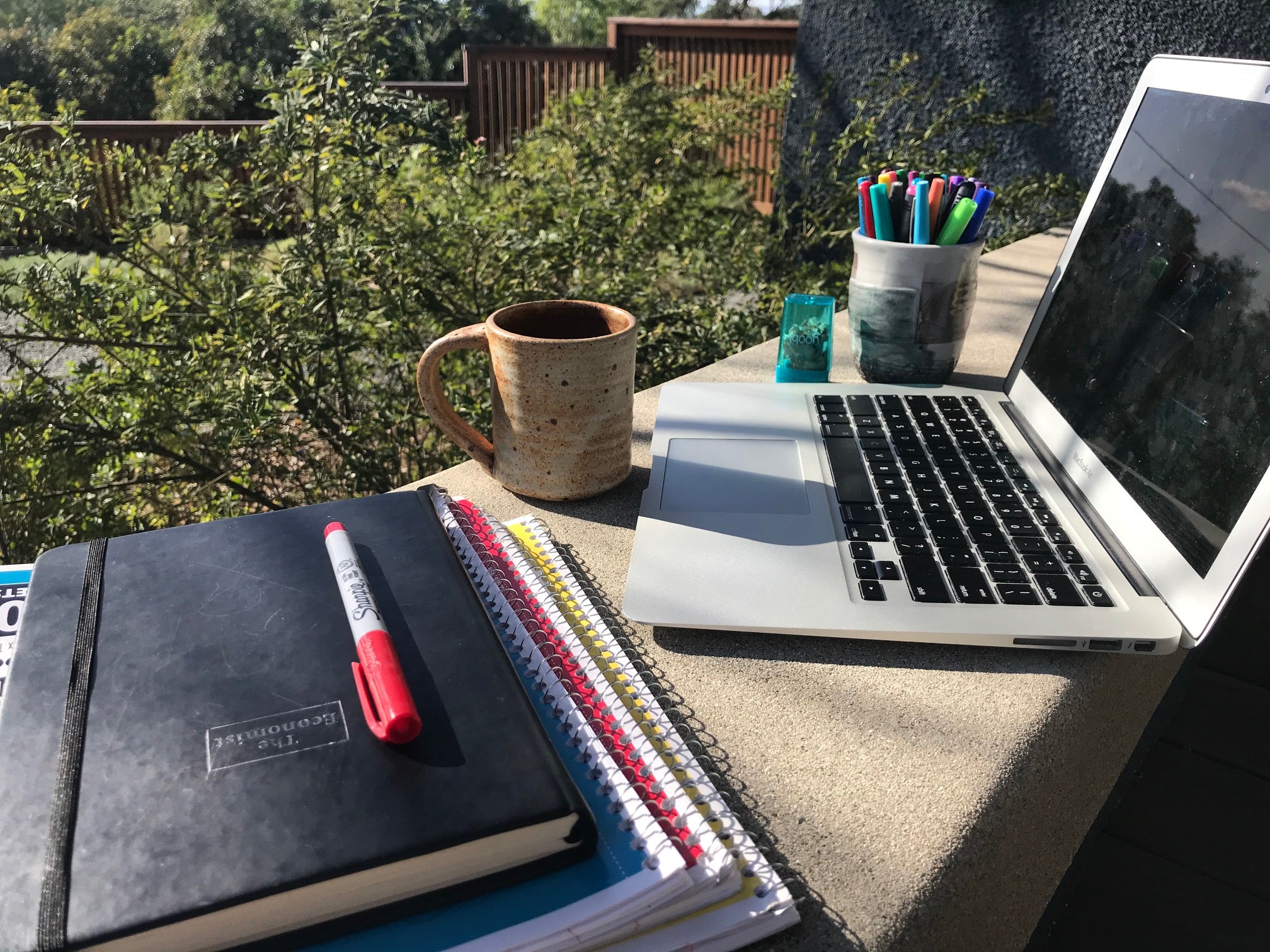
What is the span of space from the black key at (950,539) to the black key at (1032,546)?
4cm

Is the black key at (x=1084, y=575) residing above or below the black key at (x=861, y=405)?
above

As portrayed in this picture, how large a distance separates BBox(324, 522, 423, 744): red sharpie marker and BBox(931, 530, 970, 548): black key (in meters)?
0.44

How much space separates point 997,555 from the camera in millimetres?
688

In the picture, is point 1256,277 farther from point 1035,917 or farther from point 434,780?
point 434,780

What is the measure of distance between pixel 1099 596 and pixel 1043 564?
5cm

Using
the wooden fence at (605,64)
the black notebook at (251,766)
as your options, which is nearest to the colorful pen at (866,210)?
the black notebook at (251,766)

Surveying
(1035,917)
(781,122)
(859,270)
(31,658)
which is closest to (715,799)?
(1035,917)

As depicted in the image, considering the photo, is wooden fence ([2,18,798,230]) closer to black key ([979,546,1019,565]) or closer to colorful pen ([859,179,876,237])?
colorful pen ([859,179,876,237])

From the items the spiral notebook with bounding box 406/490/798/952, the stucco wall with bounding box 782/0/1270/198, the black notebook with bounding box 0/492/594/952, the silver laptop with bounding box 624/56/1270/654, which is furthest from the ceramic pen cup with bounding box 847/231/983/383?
the stucco wall with bounding box 782/0/1270/198

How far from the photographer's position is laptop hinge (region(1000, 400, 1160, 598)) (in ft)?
2.18

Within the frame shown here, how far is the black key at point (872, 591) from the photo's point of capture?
0.65 meters

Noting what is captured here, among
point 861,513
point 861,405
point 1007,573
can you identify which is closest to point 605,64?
point 861,405

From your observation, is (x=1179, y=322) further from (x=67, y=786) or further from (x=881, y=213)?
(x=67, y=786)

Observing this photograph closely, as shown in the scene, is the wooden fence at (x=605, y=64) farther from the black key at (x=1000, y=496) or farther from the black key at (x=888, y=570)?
the black key at (x=888, y=570)
